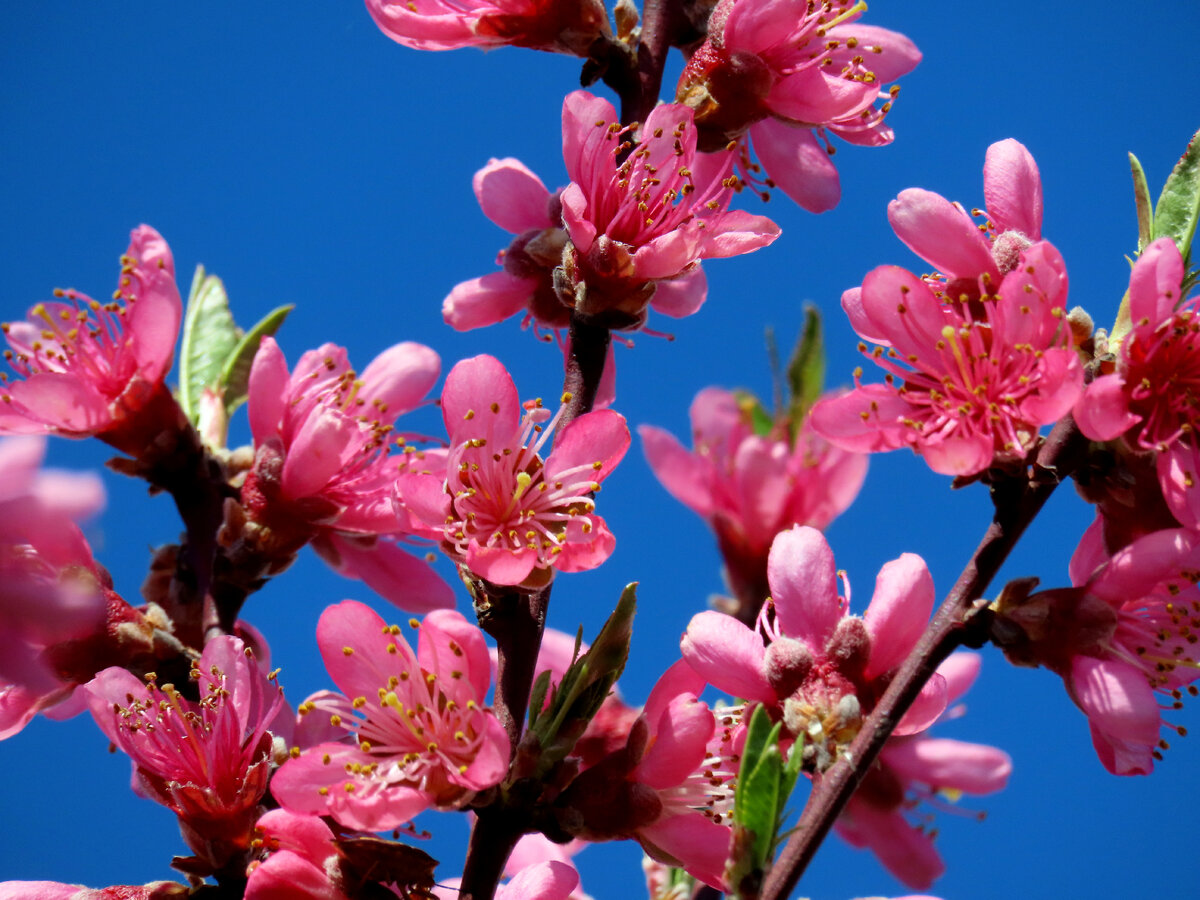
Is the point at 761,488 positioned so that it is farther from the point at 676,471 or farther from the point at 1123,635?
the point at 1123,635

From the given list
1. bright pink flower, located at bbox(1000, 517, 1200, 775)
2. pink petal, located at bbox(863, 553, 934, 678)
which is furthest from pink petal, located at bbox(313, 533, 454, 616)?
bright pink flower, located at bbox(1000, 517, 1200, 775)

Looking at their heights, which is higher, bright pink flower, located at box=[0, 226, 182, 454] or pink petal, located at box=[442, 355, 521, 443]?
bright pink flower, located at box=[0, 226, 182, 454]

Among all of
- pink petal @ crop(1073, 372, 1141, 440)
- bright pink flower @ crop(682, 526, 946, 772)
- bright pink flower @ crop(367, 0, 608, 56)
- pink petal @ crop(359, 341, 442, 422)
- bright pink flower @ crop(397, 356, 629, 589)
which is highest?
bright pink flower @ crop(367, 0, 608, 56)

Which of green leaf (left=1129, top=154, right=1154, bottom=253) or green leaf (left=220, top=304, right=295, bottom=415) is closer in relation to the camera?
green leaf (left=1129, top=154, right=1154, bottom=253)

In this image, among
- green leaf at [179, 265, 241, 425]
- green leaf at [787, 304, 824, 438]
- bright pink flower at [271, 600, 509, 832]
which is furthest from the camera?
green leaf at [787, 304, 824, 438]

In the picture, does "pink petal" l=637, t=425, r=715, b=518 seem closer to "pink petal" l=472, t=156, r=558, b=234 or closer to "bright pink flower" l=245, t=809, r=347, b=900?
"pink petal" l=472, t=156, r=558, b=234

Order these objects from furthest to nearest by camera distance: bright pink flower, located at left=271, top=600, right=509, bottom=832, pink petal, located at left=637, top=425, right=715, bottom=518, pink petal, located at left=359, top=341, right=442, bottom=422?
pink petal, located at left=637, top=425, right=715, bottom=518 → pink petal, located at left=359, top=341, right=442, bottom=422 → bright pink flower, located at left=271, top=600, right=509, bottom=832

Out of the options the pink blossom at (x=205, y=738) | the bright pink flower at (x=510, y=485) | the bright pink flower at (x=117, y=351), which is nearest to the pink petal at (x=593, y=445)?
the bright pink flower at (x=510, y=485)
